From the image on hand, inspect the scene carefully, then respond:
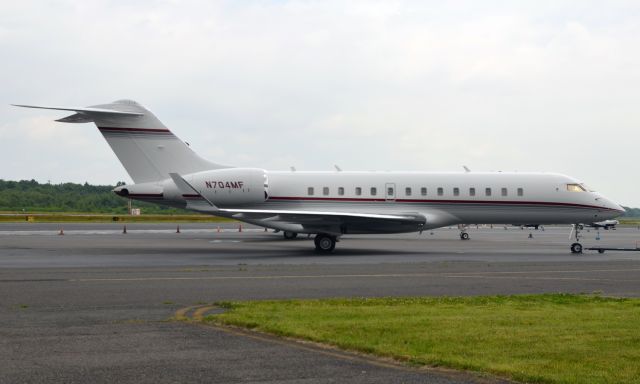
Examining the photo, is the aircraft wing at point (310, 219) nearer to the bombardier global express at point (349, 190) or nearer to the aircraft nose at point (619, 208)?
the bombardier global express at point (349, 190)

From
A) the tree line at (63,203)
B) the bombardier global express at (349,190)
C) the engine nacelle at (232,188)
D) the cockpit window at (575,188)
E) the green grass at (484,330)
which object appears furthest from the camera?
the tree line at (63,203)

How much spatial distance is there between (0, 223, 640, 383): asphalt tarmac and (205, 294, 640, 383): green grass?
1.91 ft

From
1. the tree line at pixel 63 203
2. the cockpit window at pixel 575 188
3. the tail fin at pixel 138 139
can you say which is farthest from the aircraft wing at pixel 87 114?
the tree line at pixel 63 203

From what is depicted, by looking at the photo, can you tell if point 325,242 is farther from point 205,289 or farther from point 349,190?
point 205,289

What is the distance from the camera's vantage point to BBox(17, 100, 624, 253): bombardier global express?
33781 mm

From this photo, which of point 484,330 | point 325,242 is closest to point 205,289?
point 484,330

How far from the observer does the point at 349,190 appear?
3453 centimetres

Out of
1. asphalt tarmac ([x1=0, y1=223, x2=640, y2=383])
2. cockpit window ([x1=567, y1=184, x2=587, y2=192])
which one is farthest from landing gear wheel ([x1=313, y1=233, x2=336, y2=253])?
cockpit window ([x1=567, y1=184, x2=587, y2=192])

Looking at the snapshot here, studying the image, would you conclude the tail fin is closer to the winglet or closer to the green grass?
the winglet

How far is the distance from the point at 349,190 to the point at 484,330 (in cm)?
2332

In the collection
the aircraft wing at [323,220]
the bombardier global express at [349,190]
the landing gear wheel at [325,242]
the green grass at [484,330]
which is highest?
the bombardier global express at [349,190]

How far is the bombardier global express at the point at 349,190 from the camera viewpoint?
111ft

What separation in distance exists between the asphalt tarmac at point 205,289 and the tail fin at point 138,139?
3462mm

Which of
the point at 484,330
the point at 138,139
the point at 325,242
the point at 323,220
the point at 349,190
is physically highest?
the point at 138,139
